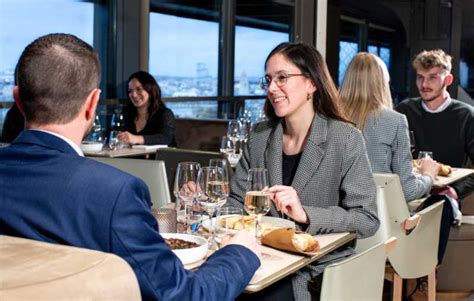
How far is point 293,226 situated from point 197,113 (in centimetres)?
538

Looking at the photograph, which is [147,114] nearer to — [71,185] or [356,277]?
[356,277]

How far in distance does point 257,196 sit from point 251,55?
258 inches

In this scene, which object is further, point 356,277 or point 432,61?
point 432,61

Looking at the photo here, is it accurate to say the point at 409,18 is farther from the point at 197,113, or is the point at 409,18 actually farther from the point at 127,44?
the point at 127,44

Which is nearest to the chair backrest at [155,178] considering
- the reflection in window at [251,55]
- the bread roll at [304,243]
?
the bread roll at [304,243]

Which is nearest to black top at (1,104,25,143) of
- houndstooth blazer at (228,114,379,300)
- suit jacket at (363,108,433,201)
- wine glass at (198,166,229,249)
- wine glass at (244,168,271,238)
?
suit jacket at (363,108,433,201)

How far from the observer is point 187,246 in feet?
6.39

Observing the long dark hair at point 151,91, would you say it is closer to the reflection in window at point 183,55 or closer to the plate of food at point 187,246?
the reflection in window at point 183,55

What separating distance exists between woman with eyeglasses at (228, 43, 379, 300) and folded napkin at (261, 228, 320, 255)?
0.18m

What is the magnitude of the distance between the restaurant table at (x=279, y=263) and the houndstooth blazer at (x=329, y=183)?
9 centimetres

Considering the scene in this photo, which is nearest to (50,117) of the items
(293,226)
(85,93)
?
(85,93)

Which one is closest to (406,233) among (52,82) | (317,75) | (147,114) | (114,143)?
(317,75)

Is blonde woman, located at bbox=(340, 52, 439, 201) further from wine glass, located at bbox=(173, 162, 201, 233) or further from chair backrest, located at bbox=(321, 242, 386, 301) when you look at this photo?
chair backrest, located at bbox=(321, 242, 386, 301)

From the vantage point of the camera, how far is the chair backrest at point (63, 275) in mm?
807
